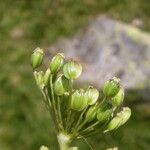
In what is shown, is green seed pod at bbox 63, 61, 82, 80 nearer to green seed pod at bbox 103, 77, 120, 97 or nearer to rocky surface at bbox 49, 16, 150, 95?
green seed pod at bbox 103, 77, 120, 97

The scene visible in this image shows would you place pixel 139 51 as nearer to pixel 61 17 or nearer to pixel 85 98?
pixel 61 17

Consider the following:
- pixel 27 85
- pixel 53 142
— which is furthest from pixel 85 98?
pixel 27 85

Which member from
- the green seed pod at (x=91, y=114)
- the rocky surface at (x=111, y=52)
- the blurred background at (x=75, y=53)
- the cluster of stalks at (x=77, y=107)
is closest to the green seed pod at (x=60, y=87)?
the cluster of stalks at (x=77, y=107)

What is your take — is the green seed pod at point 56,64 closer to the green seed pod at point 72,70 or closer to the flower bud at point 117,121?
the green seed pod at point 72,70

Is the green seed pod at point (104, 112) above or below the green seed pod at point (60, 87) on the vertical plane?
below

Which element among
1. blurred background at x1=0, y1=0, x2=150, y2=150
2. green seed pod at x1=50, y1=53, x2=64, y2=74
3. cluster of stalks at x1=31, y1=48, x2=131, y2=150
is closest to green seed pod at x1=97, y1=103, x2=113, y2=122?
cluster of stalks at x1=31, y1=48, x2=131, y2=150

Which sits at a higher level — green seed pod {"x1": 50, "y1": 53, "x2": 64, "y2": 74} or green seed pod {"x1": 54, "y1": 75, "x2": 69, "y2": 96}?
green seed pod {"x1": 50, "y1": 53, "x2": 64, "y2": 74}

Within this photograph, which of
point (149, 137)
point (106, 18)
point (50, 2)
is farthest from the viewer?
point (50, 2)

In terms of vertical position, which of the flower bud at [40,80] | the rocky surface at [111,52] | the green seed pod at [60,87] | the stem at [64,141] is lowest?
the rocky surface at [111,52]
